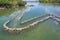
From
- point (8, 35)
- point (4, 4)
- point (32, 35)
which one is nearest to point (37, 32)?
point (32, 35)

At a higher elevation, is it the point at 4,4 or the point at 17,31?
the point at 17,31

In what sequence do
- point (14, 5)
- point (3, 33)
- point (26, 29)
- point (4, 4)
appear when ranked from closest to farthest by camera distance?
1. point (3, 33)
2. point (26, 29)
3. point (4, 4)
4. point (14, 5)

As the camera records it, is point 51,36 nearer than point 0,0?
Yes

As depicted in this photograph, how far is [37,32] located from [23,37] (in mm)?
2040

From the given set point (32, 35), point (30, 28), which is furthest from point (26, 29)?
point (32, 35)

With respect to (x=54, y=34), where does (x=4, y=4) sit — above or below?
below

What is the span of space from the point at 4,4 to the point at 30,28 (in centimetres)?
1901

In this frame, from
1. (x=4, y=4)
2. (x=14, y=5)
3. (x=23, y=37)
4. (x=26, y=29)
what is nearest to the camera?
(x=23, y=37)

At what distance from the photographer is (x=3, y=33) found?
15.8 m

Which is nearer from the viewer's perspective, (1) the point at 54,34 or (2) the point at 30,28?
(1) the point at 54,34

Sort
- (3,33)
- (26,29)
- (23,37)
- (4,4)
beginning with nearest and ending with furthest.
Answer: (23,37) → (3,33) → (26,29) → (4,4)

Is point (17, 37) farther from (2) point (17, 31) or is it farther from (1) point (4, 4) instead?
(1) point (4, 4)

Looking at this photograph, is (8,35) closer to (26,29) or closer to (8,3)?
(26,29)

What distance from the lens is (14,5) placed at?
37.9 m
